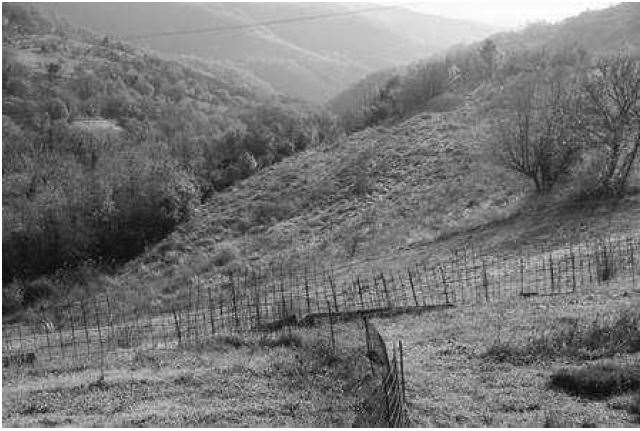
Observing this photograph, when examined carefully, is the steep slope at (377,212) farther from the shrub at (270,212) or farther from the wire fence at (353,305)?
the wire fence at (353,305)

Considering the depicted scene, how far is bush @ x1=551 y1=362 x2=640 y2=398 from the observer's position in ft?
39.5

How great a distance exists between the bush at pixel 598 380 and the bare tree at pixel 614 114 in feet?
61.9

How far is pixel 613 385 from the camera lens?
12.1m

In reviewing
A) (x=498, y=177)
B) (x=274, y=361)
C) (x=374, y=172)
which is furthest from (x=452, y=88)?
(x=274, y=361)

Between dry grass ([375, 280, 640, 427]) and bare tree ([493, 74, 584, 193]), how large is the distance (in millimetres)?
15562

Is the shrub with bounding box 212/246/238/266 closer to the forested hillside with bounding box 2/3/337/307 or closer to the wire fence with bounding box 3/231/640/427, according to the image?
the wire fence with bounding box 3/231/640/427

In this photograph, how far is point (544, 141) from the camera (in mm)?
32344

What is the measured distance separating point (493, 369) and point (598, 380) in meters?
2.29

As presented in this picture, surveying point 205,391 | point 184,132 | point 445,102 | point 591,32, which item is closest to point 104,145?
point 184,132

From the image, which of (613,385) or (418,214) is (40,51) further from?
(613,385)

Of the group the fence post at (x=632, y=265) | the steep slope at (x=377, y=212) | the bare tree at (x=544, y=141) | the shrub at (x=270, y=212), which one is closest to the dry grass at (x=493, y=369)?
the fence post at (x=632, y=265)

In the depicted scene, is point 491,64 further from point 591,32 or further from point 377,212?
point 377,212

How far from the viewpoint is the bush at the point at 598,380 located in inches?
474

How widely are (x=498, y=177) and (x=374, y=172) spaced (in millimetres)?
11635
